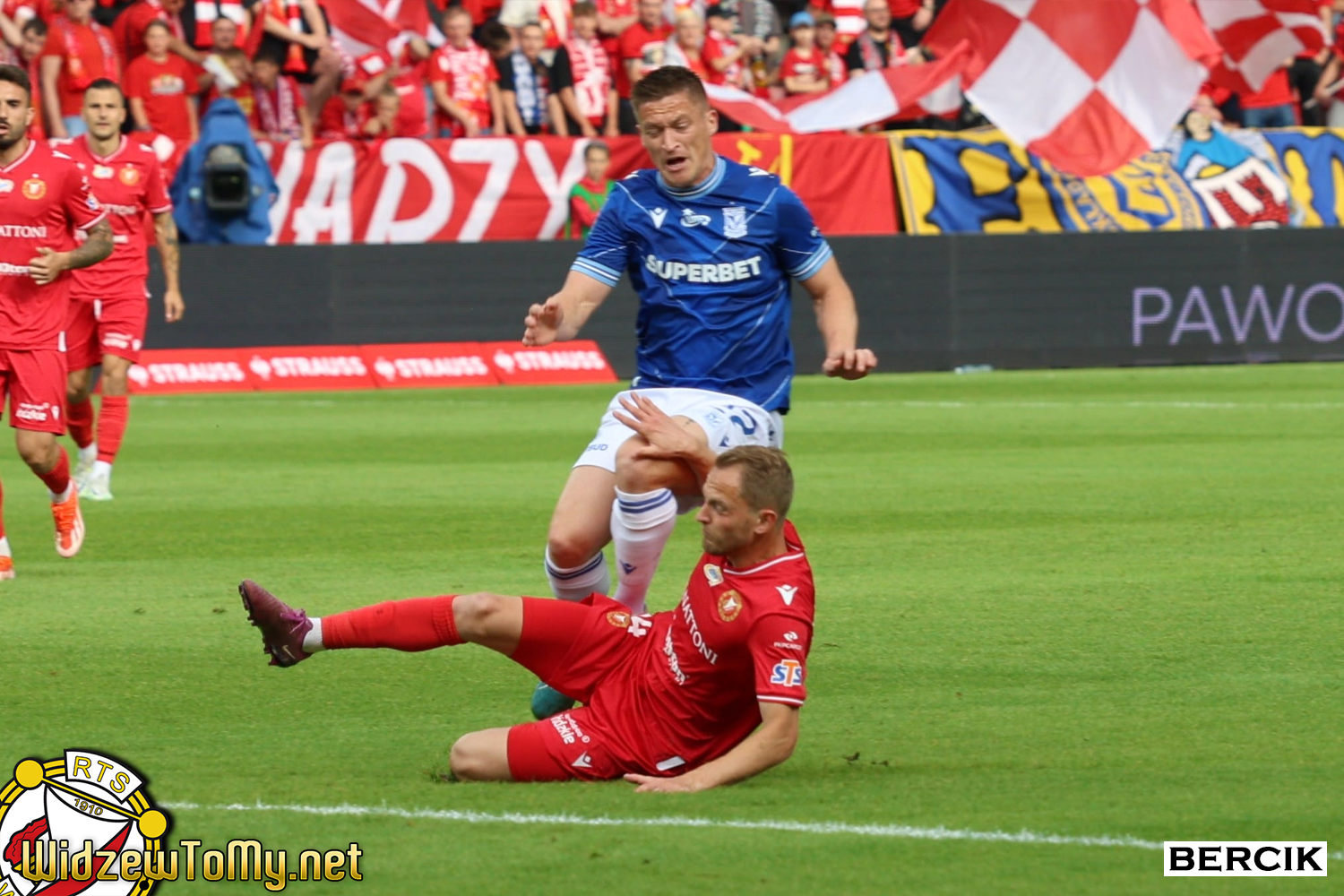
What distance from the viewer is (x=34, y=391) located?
1012 centimetres

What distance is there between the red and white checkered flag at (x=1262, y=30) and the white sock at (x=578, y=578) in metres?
20.0

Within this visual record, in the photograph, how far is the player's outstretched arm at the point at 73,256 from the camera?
982 centimetres

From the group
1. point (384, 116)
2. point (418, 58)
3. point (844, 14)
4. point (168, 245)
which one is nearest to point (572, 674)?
point (168, 245)

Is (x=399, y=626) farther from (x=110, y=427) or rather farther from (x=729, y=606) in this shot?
(x=110, y=427)

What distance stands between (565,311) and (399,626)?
5.60 ft

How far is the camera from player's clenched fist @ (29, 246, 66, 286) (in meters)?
9.81

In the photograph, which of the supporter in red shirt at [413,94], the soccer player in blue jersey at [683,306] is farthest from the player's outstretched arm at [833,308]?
the supporter in red shirt at [413,94]

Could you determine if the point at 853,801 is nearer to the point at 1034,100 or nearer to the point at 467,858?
the point at 467,858

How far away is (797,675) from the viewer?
546cm

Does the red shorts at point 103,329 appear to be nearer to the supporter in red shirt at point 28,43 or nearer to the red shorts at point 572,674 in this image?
the supporter in red shirt at point 28,43

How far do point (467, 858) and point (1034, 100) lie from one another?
20.0 metres

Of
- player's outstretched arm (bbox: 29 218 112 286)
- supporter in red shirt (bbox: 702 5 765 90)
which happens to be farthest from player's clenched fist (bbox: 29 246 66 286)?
supporter in red shirt (bbox: 702 5 765 90)

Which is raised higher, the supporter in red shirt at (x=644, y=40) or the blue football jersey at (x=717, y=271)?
the blue football jersey at (x=717, y=271)

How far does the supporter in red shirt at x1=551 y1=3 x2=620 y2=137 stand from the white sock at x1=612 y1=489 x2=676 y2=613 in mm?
16089
